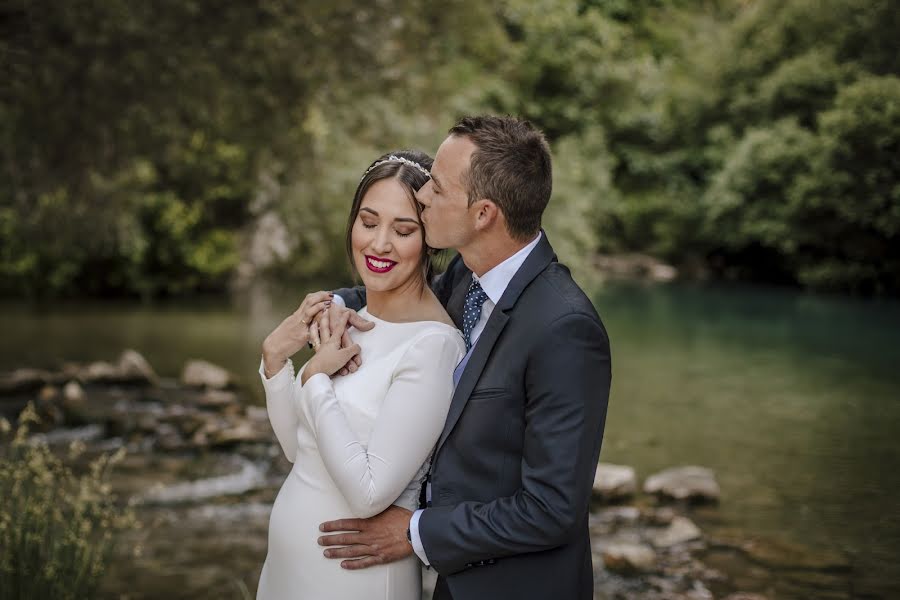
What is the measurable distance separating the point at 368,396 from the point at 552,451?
0.52 m

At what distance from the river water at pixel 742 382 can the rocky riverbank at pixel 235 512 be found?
1.01 ft

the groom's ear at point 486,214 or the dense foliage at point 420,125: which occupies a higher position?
the dense foliage at point 420,125

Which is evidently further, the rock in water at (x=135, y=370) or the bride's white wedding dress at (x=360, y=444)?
the rock in water at (x=135, y=370)

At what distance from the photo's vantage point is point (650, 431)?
392 inches

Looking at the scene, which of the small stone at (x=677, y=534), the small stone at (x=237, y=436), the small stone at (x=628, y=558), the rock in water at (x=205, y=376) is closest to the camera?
the small stone at (x=628, y=558)

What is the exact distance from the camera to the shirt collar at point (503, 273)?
7.36ft

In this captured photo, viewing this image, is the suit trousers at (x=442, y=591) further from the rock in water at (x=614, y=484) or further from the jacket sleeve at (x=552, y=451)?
the rock in water at (x=614, y=484)

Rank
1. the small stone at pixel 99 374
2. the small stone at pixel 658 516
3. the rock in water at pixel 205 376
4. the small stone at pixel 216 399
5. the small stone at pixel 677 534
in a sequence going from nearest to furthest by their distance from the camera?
the small stone at pixel 677 534, the small stone at pixel 658 516, the small stone at pixel 216 399, the rock in water at pixel 205 376, the small stone at pixel 99 374

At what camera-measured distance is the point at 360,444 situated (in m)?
2.20

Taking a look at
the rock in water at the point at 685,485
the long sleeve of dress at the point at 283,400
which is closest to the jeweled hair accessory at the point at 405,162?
the long sleeve of dress at the point at 283,400

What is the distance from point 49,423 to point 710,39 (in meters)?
26.6

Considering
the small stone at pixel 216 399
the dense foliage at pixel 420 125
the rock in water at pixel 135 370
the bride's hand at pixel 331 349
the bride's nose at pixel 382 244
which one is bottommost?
the small stone at pixel 216 399

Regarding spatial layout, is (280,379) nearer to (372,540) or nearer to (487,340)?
(372,540)

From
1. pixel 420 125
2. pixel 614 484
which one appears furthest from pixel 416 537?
pixel 420 125
